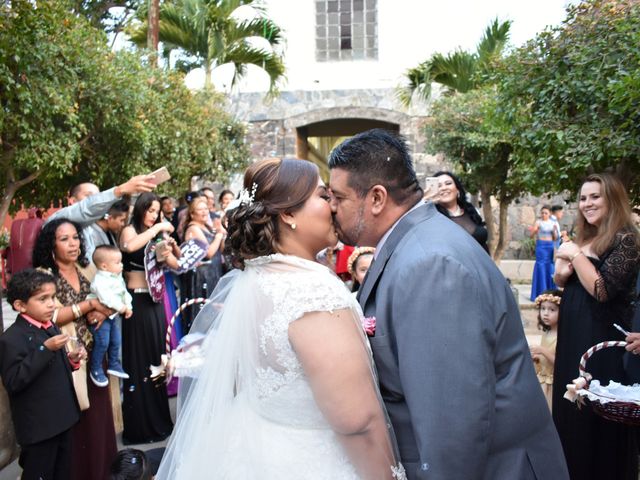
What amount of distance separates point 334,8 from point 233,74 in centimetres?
314

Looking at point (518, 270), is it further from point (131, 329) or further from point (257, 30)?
point (131, 329)

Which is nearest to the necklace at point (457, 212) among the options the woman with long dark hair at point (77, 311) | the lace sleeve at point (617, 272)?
the lace sleeve at point (617, 272)

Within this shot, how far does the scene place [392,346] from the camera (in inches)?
78.5

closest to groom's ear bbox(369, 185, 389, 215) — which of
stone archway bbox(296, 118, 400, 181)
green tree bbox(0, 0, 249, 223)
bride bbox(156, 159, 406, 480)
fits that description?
bride bbox(156, 159, 406, 480)

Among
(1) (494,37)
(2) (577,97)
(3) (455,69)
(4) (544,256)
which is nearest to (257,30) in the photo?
(3) (455,69)

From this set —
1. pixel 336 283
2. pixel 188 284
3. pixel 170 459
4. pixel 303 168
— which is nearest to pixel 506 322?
pixel 336 283

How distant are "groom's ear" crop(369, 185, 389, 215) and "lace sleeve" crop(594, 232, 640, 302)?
221cm

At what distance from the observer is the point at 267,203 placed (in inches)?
86.4

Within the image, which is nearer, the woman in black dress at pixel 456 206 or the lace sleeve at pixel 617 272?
the lace sleeve at pixel 617 272

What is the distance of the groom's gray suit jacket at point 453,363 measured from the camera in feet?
5.81

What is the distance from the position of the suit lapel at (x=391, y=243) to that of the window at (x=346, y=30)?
45.9 ft

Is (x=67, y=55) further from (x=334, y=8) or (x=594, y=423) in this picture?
(x=334, y=8)

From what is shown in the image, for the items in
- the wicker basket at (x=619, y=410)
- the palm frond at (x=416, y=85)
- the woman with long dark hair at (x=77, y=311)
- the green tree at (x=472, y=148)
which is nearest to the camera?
the wicker basket at (x=619, y=410)

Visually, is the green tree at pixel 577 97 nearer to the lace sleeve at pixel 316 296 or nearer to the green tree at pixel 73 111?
the lace sleeve at pixel 316 296
